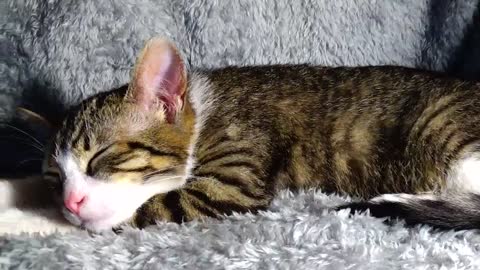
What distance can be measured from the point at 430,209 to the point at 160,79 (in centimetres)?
52

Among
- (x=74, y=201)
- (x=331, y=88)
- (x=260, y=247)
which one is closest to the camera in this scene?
(x=260, y=247)

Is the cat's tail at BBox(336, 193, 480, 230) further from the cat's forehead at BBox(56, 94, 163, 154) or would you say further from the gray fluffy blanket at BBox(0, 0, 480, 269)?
the cat's forehead at BBox(56, 94, 163, 154)

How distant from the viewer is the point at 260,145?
1321 millimetres

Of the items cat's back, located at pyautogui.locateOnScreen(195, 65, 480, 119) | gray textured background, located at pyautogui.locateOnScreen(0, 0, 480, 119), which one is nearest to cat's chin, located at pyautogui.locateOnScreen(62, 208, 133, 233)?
cat's back, located at pyautogui.locateOnScreen(195, 65, 480, 119)

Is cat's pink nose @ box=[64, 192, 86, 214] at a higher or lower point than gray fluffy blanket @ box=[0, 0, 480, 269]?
lower

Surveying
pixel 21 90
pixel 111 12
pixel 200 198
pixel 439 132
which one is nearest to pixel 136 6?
pixel 111 12

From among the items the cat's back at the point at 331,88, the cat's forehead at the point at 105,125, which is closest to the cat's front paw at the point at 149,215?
the cat's forehead at the point at 105,125

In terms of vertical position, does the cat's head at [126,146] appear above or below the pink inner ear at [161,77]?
below

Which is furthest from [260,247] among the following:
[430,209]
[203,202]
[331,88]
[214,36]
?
[214,36]

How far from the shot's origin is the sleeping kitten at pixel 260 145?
1208mm

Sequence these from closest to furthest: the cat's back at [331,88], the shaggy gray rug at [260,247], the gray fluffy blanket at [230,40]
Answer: the shaggy gray rug at [260,247] < the cat's back at [331,88] < the gray fluffy blanket at [230,40]

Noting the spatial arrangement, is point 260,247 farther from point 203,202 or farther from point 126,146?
point 126,146

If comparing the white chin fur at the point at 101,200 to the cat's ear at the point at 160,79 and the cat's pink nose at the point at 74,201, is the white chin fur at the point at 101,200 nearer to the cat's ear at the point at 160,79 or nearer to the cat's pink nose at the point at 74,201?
the cat's pink nose at the point at 74,201

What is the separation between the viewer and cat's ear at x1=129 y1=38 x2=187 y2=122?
1218 millimetres
